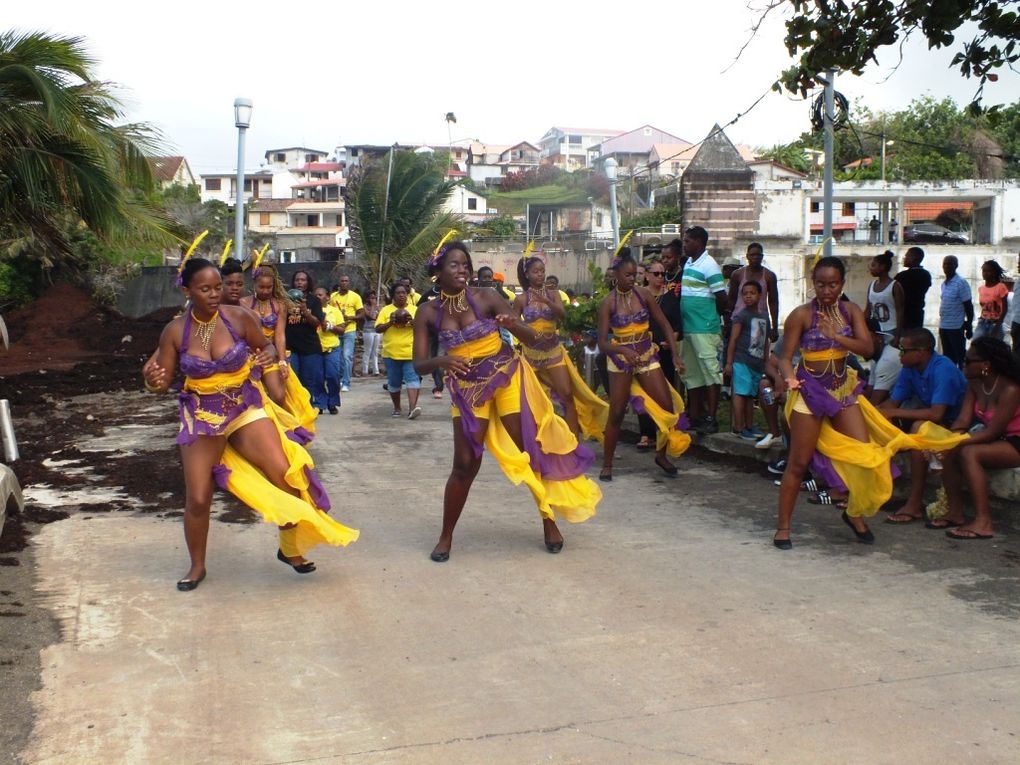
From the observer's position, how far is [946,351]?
13281 millimetres

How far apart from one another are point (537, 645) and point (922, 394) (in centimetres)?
387

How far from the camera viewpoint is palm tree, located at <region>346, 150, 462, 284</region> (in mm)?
31047

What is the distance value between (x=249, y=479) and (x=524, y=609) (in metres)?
1.75

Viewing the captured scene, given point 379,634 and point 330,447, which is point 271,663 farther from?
point 330,447

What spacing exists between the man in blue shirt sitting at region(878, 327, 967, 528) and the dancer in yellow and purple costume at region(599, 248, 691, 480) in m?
2.02

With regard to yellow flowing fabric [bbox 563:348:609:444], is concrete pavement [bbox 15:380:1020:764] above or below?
below

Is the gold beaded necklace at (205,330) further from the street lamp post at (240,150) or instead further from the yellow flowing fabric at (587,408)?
the street lamp post at (240,150)

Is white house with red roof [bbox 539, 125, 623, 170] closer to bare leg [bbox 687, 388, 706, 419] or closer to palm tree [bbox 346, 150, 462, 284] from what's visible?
palm tree [bbox 346, 150, 462, 284]

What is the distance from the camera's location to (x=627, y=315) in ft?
31.8

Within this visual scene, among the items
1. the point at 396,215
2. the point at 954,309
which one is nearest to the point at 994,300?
the point at 954,309

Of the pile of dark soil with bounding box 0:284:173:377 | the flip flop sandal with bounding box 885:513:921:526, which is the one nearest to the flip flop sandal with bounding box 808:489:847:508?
the flip flop sandal with bounding box 885:513:921:526

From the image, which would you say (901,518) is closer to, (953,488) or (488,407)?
(953,488)

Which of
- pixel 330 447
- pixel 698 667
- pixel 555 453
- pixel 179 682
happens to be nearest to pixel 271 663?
pixel 179 682

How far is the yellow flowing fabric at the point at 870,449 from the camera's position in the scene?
7160 millimetres
